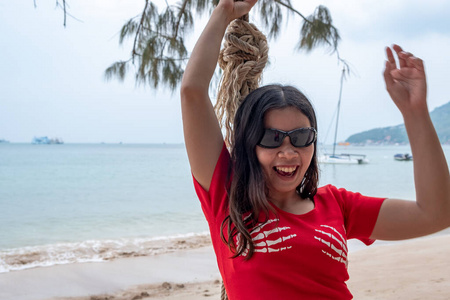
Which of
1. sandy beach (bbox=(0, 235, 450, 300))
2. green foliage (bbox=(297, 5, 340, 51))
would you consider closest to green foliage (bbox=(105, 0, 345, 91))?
green foliage (bbox=(297, 5, 340, 51))

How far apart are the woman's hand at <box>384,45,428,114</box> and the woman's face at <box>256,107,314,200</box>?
260mm

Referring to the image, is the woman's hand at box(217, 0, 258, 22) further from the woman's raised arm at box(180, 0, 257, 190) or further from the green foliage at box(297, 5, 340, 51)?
the green foliage at box(297, 5, 340, 51)

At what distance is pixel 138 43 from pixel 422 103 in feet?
11.4

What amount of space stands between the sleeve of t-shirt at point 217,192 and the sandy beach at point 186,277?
300 centimetres

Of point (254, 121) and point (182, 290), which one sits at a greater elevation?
point (254, 121)

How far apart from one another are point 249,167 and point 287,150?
0.39 ft

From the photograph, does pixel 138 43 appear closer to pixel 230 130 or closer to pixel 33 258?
pixel 230 130

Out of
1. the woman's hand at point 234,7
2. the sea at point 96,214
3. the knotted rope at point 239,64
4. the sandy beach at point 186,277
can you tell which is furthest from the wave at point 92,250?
the woman's hand at point 234,7

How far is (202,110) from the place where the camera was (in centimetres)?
125

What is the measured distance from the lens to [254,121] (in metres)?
1.28

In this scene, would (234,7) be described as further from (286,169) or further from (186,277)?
(186,277)

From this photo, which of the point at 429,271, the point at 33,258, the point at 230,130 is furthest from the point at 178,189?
the point at 230,130

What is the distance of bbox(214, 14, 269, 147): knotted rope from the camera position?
5.14ft

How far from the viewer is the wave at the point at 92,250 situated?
6.66 m
